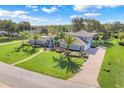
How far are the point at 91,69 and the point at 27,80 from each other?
323 cm

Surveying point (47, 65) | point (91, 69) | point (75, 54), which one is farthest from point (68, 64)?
point (91, 69)

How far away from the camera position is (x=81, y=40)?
12406mm

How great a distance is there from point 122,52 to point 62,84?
4333 millimetres

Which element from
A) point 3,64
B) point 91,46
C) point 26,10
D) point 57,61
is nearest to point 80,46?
point 91,46

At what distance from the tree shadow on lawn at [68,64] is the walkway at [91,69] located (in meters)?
0.29

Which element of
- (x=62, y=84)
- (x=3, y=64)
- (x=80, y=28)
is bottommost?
(x=62, y=84)

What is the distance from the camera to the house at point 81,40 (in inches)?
465

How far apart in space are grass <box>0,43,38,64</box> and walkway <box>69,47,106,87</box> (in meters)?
3.01

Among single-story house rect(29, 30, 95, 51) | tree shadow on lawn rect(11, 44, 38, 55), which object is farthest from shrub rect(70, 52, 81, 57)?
tree shadow on lawn rect(11, 44, 38, 55)

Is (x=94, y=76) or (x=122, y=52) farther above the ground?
(x=122, y=52)

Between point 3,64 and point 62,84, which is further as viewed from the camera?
point 3,64
